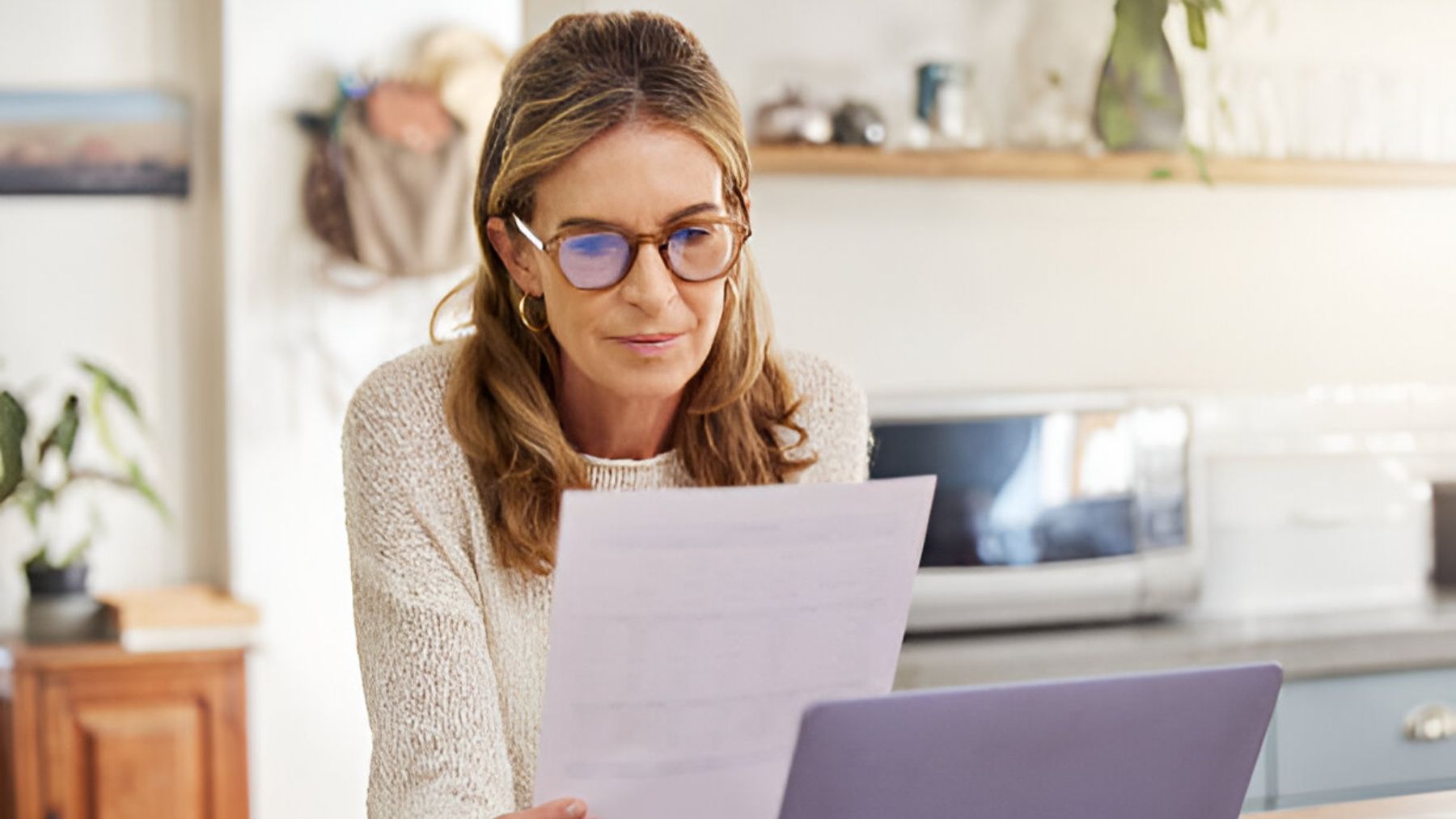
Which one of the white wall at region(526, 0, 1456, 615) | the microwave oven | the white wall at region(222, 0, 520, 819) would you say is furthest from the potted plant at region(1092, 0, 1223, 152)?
the white wall at region(222, 0, 520, 819)

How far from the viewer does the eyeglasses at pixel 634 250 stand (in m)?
1.02

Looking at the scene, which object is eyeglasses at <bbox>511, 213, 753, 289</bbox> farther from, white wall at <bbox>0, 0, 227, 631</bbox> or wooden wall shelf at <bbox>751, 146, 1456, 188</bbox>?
white wall at <bbox>0, 0, 227, 631</bbox>

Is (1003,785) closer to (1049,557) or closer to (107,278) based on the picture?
(1049,557)

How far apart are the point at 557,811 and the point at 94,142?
9.45ft

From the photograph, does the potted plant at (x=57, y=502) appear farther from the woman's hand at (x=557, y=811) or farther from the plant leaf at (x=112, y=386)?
the woman's hand at (x=557, y=811)

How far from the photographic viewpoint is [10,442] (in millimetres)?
1073

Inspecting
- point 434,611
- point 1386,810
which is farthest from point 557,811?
point 1386,810

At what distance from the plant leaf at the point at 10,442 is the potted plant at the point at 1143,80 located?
89 centimetres

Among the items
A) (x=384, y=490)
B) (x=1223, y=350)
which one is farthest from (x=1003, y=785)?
(x=1223, y=350)

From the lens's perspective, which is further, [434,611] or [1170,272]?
[1170,272]

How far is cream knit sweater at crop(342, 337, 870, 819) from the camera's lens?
1.02 metres

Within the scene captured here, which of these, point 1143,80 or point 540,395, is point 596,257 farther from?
point 1143,80

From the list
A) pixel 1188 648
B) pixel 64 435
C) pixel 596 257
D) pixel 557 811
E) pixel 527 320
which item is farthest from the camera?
pixel 64 435

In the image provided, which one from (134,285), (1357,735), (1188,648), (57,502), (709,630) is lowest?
(1357,735)
